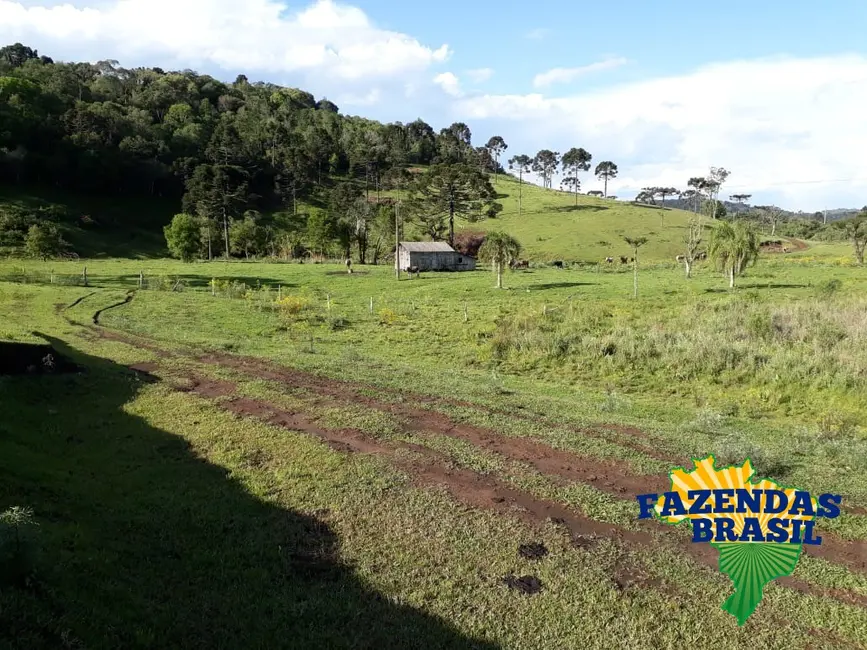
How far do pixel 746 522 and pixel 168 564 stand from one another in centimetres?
892

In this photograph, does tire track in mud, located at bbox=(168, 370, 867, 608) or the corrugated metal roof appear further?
the corrugated metal roof

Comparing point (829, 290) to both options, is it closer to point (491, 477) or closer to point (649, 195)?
point (491, 477)

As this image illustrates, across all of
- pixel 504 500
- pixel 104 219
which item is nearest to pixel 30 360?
pixel 504 500

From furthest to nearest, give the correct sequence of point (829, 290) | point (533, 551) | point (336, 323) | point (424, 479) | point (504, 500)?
1. point (829, 290)
2. point (336, 323)
3. point (424, 479)
4. point (504, 500)
5. point (533, 551)

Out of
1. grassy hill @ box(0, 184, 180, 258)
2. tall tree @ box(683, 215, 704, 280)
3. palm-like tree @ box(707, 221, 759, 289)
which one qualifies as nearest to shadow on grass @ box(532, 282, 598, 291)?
palm-like tree @ box(707, 221, 759, 289)

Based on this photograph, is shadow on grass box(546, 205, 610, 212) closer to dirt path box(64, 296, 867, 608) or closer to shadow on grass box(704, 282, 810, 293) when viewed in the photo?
shadow on grass box(704, 282, 810, 293)

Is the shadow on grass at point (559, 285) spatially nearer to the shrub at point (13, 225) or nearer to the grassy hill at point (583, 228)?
the grassy hill at point (583, 228)

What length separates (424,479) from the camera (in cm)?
1183

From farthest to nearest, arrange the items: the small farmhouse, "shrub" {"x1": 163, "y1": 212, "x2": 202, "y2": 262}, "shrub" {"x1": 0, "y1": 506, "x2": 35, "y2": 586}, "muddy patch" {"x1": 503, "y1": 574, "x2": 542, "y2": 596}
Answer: the small farmhouse < "shrub" {"x1": 163, "y1": 212, "x2": 202, "y2": 262} < "muddy patch" {"x1": 503, "y1": 574, "x2": 542, "y2": 596} < "shrub" {"x1": 0, "y1": 506, "x2": 35, "y2": 586}

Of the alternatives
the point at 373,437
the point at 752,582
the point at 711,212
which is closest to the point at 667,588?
the point at 752,582

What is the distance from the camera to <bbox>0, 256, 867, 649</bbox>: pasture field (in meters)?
7.50

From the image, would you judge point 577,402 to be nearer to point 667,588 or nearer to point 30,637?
point 667,588

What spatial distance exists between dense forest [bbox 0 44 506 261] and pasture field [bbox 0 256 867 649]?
2025 inches

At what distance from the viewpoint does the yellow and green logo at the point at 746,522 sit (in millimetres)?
8414
